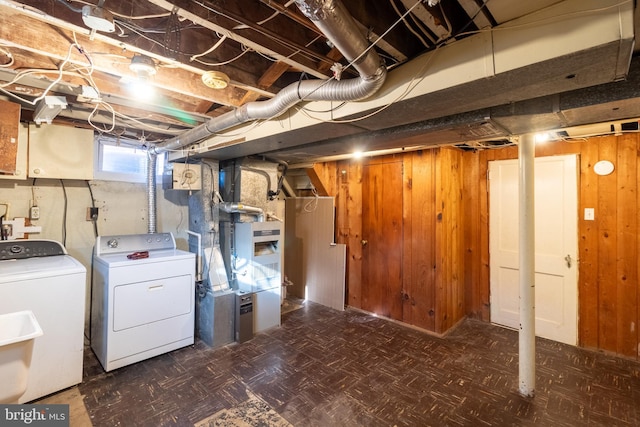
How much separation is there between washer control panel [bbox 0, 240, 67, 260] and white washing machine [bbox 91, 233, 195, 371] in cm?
30

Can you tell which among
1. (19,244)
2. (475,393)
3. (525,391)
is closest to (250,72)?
(19,244)

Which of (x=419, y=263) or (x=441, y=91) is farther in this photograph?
(x=419, y=263)

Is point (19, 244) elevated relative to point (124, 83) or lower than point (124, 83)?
lower

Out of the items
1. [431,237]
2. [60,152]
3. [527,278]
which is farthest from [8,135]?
[527,278]

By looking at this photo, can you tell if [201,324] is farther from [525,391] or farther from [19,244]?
[525,391]

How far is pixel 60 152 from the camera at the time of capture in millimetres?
2652

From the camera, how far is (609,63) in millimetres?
1067

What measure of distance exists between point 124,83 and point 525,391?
3679 millimetres

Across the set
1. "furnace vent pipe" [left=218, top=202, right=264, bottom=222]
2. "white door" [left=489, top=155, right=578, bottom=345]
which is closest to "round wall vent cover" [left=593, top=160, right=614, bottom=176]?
"white door" [left=489, top=155, right=578, bottom=345]

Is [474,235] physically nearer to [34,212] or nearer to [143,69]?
[143,69]

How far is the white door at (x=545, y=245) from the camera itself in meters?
3.05

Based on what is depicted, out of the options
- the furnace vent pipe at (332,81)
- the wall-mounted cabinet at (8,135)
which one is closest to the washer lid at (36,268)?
the wall-mounted cabinet at (8,135)

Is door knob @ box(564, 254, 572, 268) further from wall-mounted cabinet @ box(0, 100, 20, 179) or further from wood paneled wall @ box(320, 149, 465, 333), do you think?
wall-mounted cabinet @ box(0, 100, 20, 179)

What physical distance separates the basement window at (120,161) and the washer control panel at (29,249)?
2.68 ft
